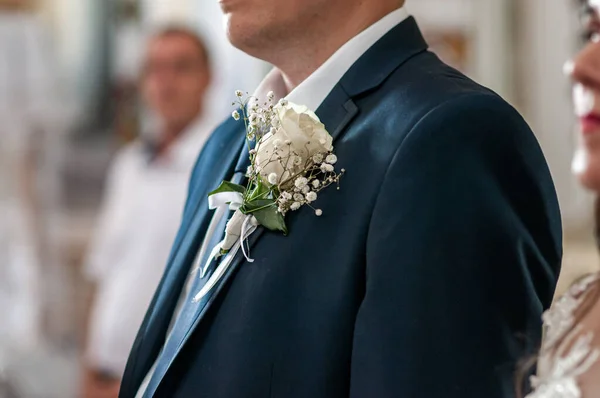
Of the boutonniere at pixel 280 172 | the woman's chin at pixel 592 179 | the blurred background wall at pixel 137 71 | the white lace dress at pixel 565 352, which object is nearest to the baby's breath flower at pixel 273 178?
the boutonniere at pixel 280 172

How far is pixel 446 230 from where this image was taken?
40.8 inches

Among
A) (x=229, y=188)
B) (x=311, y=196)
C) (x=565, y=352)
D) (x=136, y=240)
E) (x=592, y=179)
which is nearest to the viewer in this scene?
(x=565, y=352)

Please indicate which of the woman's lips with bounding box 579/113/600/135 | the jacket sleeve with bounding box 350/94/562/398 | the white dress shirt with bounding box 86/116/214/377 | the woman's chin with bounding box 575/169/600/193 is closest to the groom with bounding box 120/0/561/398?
the jacket sleeve with bounding box 350/94/562/398

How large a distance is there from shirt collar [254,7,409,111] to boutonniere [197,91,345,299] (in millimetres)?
65

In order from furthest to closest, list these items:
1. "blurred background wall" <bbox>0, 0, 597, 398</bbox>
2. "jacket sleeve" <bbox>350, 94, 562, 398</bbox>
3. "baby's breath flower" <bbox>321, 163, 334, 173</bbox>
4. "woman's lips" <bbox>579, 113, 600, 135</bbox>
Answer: "blurred background wall" <bbox>0, 0, 597, 398</bbox>
"woman's lips" <bbox>579, 113, 600, 135</bbox>
"baby's breath flower" <bbox>321, 163, 334, 173</bbox>
"jacket sleeve" <bbox>350, 94, 562, 398</bbox>

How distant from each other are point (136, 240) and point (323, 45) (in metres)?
2.14

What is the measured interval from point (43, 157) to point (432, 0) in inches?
94.4

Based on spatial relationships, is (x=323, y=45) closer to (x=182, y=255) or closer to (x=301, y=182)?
(x=301, y=182)

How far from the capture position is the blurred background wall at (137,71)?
4.70 m

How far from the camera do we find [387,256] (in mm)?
1046

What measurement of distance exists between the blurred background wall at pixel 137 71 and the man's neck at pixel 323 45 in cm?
241

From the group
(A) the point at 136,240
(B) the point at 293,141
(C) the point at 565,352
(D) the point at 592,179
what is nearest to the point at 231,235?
(B) the point at 293,141

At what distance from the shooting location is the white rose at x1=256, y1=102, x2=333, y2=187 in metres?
1.14

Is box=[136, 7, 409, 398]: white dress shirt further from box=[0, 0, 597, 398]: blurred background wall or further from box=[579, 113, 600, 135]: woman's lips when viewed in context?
box=[0, 0, 597, 398]: blurred background wall
